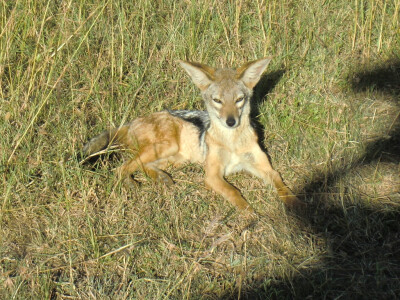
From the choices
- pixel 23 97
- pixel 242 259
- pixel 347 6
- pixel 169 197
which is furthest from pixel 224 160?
pixel 347 6

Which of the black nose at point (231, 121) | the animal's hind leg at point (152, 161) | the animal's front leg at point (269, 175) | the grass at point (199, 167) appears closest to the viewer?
Answer: the grass at point (199, 167)

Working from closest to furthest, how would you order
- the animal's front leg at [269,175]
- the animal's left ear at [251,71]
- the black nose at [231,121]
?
the animal's front leg at [269,175]
the black nose at [231,121]
the animal's left ear at [251,71]

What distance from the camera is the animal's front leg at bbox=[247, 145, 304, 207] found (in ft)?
13.6

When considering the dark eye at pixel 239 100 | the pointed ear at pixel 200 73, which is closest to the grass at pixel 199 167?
the dark eye at pixel 239 100

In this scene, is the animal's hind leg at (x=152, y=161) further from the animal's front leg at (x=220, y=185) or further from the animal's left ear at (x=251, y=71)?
the animal's left ear at (x=251, y=71)

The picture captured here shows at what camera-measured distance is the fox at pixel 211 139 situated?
4523 mm

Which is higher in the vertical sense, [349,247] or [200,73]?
[200,73]

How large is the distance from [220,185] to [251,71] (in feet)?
3.65

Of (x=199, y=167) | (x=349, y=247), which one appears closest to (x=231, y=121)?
(x=199, y=167)

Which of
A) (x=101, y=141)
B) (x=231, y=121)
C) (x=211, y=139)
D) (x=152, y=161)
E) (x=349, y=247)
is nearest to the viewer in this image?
(x=349, y=247)

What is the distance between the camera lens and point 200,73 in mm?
4664

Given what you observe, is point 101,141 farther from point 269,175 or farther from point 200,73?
point 269,175

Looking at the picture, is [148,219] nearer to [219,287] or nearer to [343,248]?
[219,287]

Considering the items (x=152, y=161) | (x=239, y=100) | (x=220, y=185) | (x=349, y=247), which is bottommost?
(x=152, y=161)
